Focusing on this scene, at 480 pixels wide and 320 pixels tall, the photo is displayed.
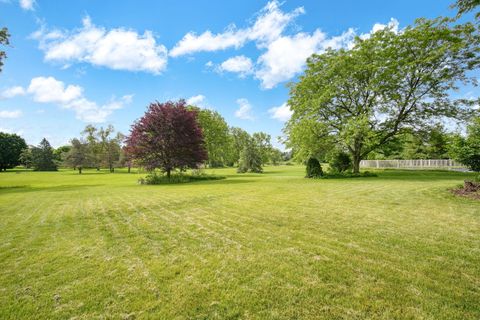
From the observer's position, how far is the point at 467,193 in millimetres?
8750

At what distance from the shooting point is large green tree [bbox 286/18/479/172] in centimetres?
1650

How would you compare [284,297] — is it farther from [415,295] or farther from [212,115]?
[212,115]

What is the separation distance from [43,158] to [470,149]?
69.8 meters

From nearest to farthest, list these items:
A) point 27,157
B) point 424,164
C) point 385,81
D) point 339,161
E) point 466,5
A: point 466,5
point 385,81
point 339,161
point 424,164
point 27,157

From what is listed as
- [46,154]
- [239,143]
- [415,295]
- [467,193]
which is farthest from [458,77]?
[46,154]

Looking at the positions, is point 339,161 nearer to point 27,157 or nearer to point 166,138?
point 166,138

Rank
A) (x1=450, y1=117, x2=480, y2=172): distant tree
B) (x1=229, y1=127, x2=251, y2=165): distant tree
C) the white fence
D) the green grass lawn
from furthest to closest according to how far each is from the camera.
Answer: (x1=229, y1=127, x2=251, y2=165): distant tree < the white fence < (x1=450, y1=117, x2=480, y2=172): distant tree < the green grass lawn

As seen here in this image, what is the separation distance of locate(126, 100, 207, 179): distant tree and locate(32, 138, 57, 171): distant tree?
48.9 metres

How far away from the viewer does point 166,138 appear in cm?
1897

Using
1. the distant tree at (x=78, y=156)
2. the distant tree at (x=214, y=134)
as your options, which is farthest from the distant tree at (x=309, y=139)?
the distant tree at (x=78, y=156)

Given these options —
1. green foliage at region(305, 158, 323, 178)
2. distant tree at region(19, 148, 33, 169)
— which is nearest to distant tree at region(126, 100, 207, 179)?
green foliage at region(305, 158, 323, 178)

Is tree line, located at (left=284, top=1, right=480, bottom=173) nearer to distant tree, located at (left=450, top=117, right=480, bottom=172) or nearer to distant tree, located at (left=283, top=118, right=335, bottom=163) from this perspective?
distant tree, located at (left=283, top=118, right=335, bottom=163)

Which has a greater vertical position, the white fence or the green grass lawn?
the white fence

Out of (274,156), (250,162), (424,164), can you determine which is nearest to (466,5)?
(250,162)
